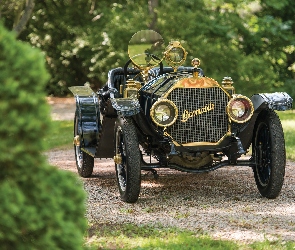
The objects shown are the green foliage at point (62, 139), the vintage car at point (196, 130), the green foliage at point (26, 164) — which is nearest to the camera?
the green foliage at point (26, 164)

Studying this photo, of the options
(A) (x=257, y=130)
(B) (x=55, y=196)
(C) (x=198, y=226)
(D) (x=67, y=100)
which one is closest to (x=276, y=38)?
(D) (x=67, y=100)

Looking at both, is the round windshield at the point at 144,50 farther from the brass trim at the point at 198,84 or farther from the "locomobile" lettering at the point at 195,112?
the "locomobile" lettering at the point at 195,112

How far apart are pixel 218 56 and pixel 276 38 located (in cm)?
597

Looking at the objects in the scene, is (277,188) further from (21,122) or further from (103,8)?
(103,8)

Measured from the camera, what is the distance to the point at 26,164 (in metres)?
3.52

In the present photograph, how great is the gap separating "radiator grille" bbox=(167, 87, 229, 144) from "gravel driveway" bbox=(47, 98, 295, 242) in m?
0.69

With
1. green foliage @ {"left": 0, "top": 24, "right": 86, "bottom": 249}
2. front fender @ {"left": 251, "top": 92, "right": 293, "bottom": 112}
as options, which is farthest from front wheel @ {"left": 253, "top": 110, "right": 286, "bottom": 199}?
green foliage @ {"left": 0, "top": 24, "right": 86, "bottom": 249}

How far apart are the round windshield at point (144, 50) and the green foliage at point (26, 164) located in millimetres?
5373

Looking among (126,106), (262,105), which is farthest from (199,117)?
(126,106)

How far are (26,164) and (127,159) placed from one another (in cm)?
368

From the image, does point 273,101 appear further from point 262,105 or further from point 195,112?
point 195,112

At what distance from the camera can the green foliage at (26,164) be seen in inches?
135

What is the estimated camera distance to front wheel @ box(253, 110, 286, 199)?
24.2 feet

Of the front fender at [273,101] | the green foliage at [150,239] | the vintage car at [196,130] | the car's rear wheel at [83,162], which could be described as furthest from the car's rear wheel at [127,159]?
the car's rear wheel at [83,162]
